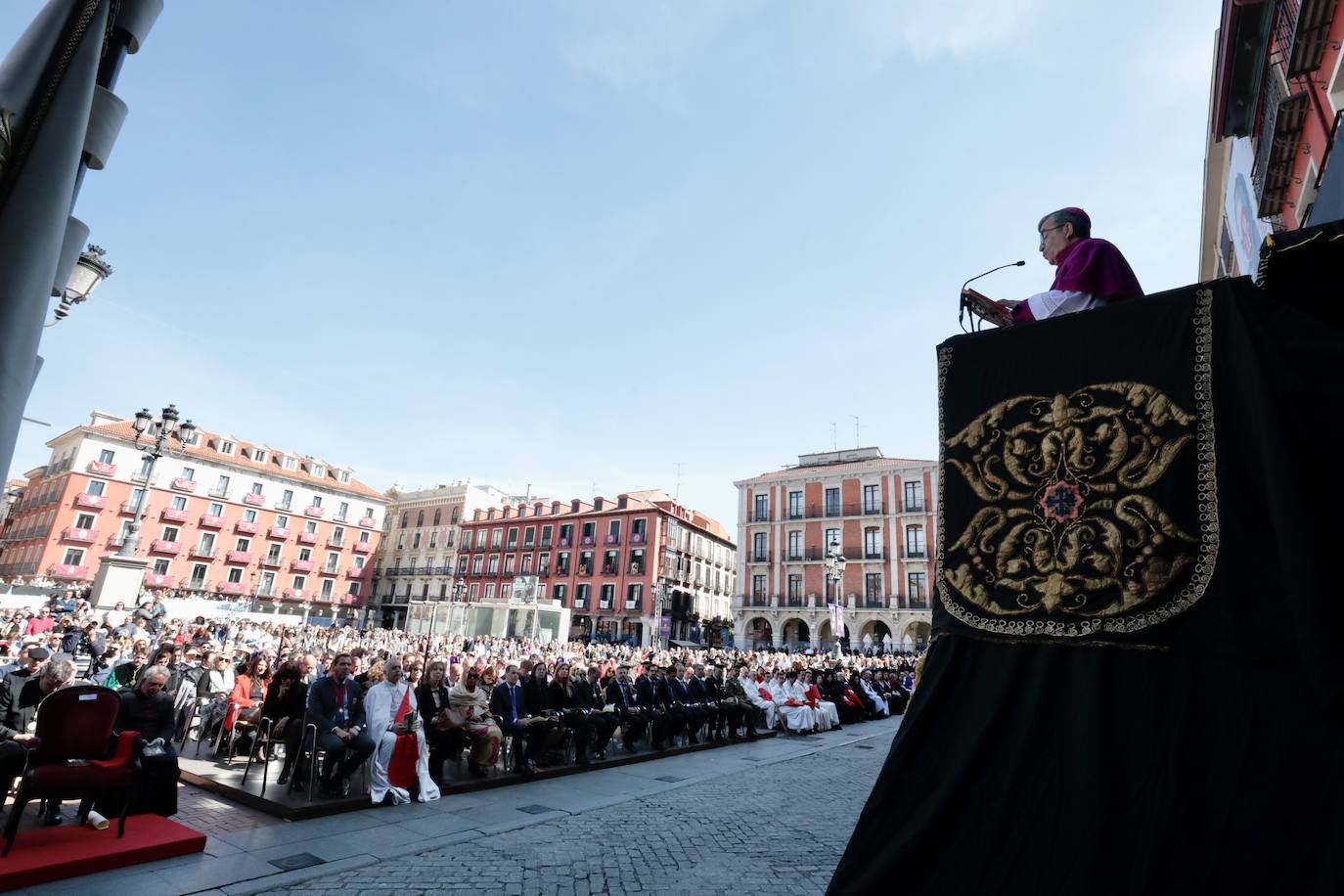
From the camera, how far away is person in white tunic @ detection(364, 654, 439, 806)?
7109 millimetres

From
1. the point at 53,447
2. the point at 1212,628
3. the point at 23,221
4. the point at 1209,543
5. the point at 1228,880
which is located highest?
the point at 53,447

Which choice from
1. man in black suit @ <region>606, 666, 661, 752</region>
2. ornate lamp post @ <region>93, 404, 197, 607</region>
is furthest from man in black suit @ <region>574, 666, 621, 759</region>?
ornate lamp post @ <region>93, 404, 197, 607</region>

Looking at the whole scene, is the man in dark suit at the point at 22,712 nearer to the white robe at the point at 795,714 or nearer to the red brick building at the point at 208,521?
the white robe at the point at 795,714

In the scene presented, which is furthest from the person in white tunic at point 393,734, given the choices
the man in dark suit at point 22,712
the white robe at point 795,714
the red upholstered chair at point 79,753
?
the white robe at point 795,714

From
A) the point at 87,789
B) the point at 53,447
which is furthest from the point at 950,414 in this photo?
the point at 53,447

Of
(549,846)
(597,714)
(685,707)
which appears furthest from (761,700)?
(549,846)

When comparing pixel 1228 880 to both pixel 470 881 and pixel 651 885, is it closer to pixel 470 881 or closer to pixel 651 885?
pixel 651 885

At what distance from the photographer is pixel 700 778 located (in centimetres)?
895

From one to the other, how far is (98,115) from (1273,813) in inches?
141

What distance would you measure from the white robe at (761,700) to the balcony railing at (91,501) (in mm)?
46150

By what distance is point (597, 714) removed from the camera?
10352 millimetres

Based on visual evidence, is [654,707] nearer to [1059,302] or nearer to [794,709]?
→ [794,709]

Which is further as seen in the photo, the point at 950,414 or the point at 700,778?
the point at 700,778

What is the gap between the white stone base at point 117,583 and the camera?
51.6 feet
